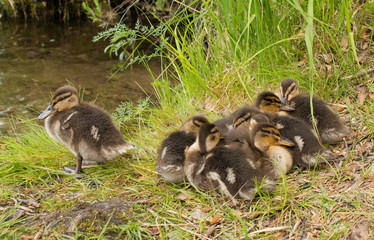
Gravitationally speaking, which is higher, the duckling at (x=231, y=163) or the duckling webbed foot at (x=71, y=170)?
the duckling at (x=231, y=163)

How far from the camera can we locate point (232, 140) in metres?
3.34

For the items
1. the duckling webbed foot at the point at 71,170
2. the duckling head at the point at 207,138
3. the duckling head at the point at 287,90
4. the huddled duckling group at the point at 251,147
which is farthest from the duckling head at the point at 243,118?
the duckling webbed foot at the point at 71,170

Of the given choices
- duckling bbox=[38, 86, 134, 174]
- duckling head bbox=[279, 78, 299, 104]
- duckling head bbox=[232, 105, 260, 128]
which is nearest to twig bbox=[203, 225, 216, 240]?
duckling head bbox=[232, 105, 260, 128]

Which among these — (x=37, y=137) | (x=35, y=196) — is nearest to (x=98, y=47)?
(x=37, y=137)

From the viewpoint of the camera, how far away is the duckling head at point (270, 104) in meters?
3.78

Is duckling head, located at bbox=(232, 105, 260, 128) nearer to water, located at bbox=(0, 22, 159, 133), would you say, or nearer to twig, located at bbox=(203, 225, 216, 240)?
twig, located at bbox=(203, 225, 216, 240)

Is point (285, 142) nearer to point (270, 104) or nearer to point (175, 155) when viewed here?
point (270, 104)

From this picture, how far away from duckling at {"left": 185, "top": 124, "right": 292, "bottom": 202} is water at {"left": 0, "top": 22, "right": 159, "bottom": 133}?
109 inches

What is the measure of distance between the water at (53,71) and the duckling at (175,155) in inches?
93.4

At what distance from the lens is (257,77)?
471 cm

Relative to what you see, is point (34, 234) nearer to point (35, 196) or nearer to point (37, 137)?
point (35, 196)

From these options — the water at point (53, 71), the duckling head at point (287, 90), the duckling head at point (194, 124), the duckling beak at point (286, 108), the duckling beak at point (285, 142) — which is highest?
the duckling head at point (287, 90)

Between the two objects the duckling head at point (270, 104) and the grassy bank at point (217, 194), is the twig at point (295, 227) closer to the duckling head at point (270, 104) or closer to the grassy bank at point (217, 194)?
the grassy bank at point (217, 194)

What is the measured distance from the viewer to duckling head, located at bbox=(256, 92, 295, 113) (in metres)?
3.78
